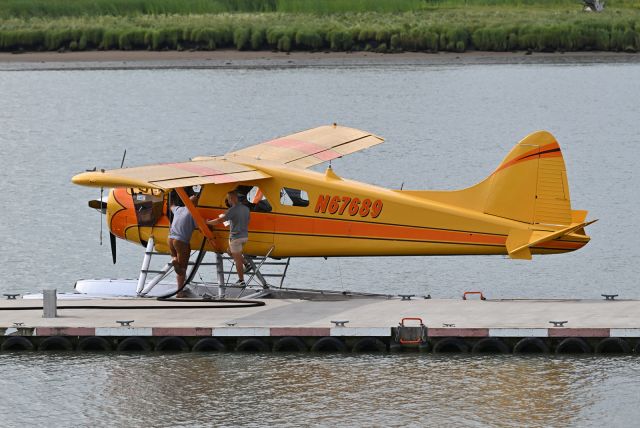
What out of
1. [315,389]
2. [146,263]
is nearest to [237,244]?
[146,263]

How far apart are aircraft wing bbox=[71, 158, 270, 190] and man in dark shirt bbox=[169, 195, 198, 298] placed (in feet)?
2.30

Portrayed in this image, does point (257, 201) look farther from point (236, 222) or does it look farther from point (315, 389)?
point (315, 389)

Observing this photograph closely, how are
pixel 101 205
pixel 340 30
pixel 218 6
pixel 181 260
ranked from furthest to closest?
pixel 218 6 < pixel 340 30 < pixel 101 205 < pixel 181 260

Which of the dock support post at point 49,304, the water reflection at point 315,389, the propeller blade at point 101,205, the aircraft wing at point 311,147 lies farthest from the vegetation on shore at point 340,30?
the water reflection at point 315,389

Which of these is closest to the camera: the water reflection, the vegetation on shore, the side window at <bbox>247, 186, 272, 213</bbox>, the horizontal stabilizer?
the water reflection

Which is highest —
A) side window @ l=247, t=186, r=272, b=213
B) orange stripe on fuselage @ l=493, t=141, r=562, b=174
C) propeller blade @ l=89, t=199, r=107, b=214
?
orange stripe on fuselage @ l=493, t=141, r=562, b=174

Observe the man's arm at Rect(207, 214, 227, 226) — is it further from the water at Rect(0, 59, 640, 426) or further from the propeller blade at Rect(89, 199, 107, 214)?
the water at Rect(0, 59, 640, 426)

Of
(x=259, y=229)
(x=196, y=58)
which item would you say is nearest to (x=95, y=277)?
(x=259, y=229)

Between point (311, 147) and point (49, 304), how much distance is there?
5119 millimetres

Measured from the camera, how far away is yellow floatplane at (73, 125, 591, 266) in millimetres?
19031

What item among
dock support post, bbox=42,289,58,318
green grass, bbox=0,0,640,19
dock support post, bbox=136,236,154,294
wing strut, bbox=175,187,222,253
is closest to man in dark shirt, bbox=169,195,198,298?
wing strut, bbox=175,187,222,253

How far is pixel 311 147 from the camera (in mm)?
22297

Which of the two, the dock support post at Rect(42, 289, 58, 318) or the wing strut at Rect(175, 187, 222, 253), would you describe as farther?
the wing strut at Rect(175, 187, 222, 253)

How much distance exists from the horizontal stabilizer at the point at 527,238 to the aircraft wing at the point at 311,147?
3.68 metres
